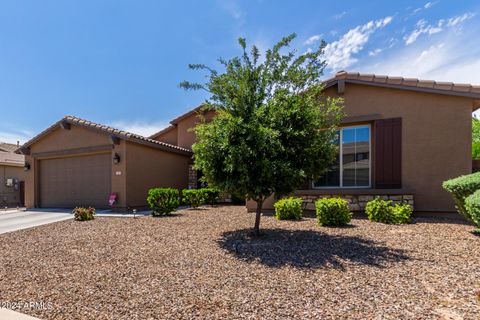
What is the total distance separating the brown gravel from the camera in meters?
2.91

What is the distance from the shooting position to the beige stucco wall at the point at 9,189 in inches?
690

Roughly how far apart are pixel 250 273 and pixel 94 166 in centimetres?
1150

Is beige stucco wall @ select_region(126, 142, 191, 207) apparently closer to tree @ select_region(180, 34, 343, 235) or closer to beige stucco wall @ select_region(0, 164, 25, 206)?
tree @ select_region(180, 34, 343, 235)

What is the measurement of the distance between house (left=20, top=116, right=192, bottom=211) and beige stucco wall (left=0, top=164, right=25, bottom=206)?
17.7 feet

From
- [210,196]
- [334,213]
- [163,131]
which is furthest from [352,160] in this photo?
[163,131]

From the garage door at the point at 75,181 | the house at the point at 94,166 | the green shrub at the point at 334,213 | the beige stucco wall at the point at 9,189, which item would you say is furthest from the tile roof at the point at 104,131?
the green shrub at the point at 334,213

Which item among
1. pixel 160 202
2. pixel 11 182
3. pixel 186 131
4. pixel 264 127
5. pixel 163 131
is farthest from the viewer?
pixel 163 131

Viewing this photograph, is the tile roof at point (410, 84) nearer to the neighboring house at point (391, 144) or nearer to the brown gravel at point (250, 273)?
the neighboring house at point (391, 144)

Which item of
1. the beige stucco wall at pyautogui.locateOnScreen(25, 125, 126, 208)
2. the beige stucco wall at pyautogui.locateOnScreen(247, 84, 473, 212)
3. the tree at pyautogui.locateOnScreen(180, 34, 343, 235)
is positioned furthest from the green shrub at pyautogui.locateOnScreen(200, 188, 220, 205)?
the tree at pyautogui.locateOnScreen(180, 34, 343, 235)

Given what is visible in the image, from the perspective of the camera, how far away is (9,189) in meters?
18.0

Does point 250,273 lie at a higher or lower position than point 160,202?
lower

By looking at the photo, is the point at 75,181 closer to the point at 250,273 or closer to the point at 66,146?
the point at 66,146

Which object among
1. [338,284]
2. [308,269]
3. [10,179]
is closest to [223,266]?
[308,269]

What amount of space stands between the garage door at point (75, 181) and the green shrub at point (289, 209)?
8.43m
